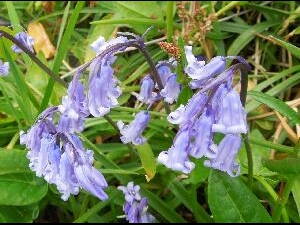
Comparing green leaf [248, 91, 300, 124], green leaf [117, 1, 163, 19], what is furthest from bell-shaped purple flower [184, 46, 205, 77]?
green leaf [117, 1, 163, 19]

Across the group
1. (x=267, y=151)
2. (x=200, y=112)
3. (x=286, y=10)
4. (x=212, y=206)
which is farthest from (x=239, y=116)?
(x=286, y=10)

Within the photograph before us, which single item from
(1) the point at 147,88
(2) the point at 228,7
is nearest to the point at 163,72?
(1) the point at 147,88

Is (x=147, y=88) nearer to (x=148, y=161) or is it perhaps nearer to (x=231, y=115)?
(x=148, y=161)

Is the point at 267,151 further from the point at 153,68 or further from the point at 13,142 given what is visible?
the point at 13,142

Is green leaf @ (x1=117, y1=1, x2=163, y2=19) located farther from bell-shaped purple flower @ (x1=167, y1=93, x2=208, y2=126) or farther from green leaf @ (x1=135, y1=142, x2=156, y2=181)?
bell-shaped purple flower @ (x1=167, y1=93, x2=208, y2=126)

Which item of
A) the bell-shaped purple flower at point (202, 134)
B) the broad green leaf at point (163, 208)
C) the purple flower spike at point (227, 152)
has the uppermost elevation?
the bell-shaped purple flower at point (202, 134)

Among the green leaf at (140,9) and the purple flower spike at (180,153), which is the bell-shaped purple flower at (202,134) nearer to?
the purple flower spike at (180,153)

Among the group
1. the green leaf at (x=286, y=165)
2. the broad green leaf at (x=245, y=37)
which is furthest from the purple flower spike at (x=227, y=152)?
the broad green leaf at (x=245, y=37)
